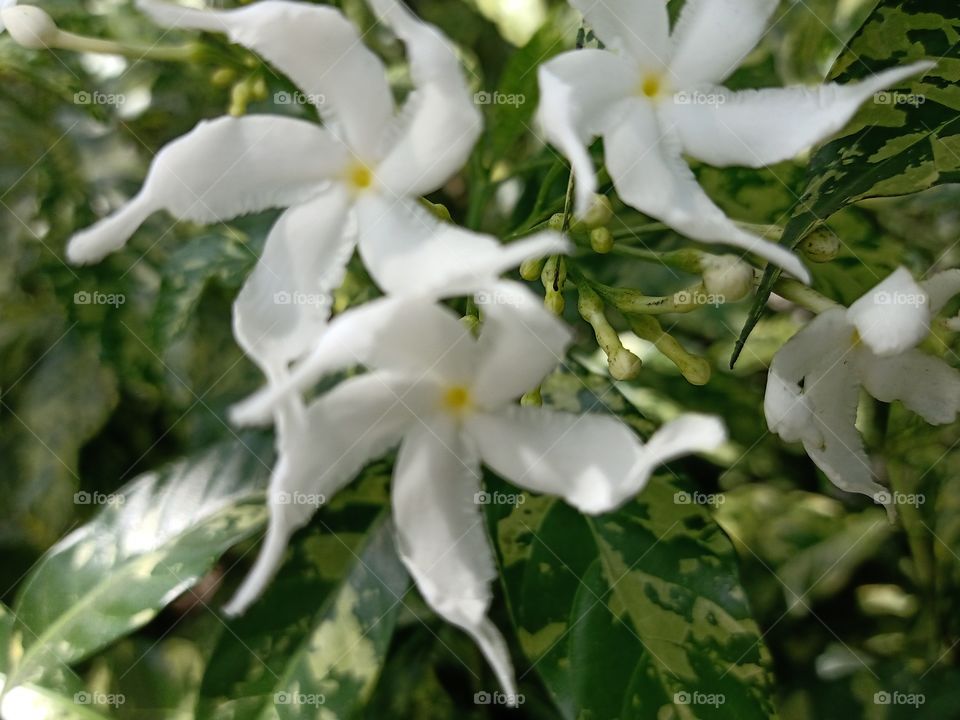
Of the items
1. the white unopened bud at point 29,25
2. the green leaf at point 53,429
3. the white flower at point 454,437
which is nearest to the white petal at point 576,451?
the white flower at point 454,437

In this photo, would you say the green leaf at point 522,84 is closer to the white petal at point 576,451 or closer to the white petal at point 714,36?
the white petal at point 714,36

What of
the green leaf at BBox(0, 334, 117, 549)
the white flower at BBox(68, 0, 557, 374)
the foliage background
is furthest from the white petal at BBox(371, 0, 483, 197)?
the green leaf at BBox(0, 334, 117, 549)

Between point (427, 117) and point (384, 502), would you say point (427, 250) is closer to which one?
point (427, 117)

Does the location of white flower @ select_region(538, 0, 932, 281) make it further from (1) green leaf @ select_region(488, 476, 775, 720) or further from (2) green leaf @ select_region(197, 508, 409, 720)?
(2) green leaf @ select_region(197, 508, 409, 720)

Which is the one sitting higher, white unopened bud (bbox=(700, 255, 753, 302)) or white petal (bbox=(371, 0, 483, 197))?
white petal (bbox=(371, 0, 483, 197))

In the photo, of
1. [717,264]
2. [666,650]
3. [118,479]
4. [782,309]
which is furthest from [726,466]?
[118,479]

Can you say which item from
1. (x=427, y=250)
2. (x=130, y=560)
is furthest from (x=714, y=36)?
(x=130, y=560)
